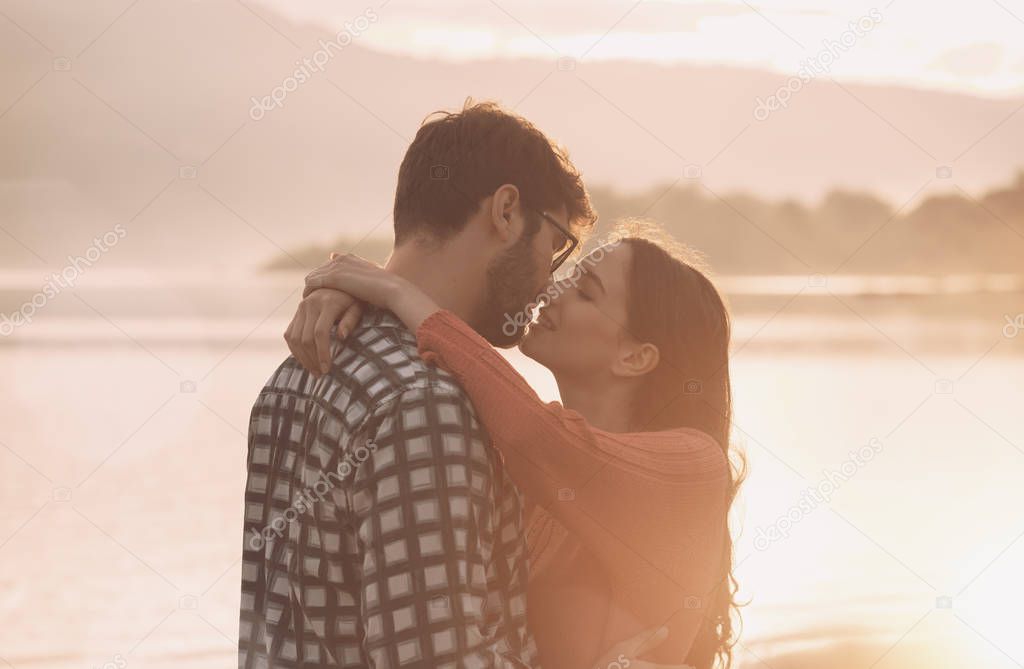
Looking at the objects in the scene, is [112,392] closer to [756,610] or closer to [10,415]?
[10,415]

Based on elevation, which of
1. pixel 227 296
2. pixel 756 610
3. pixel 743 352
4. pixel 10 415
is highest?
pixel 227 296

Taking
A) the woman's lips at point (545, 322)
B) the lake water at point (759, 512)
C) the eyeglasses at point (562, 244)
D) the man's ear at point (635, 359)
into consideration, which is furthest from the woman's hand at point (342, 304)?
the lake water at point (759, 512)

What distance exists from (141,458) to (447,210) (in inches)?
262

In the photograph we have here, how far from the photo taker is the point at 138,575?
17.2 feet

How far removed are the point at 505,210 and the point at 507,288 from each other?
133 mm

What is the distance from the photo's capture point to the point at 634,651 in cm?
206

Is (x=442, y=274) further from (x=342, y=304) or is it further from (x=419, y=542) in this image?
(x=419, y=542)

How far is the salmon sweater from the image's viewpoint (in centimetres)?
174

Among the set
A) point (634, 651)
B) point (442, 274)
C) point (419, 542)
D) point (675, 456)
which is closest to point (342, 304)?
point (442, 274)

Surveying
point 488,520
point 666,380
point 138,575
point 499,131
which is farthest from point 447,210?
point 138,575

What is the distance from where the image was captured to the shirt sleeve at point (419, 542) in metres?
1.52

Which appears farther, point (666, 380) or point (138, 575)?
point (138, 575)

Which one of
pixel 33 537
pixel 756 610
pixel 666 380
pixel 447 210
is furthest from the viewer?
pixel 33 537

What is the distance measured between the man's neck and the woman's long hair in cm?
63
